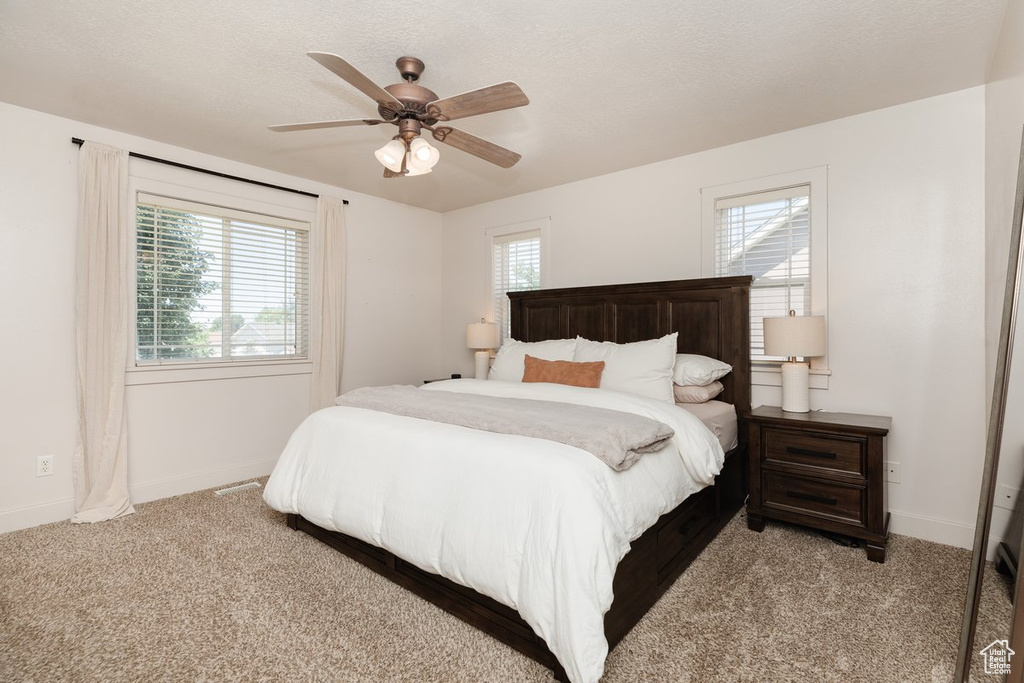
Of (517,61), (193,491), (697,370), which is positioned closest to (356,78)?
(517,61)

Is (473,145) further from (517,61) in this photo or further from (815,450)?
(815,450)

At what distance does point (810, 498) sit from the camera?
2682mm

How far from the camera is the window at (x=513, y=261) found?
4.57m

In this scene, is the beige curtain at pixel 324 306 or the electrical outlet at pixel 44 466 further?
the beige curtain at pixel 324 306

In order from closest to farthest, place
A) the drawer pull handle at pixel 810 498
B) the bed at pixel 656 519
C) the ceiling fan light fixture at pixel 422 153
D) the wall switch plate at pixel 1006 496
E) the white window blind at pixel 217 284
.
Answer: the wall switch plate at pixel 1006 496
the bed at pixel 656 519
the ceiling fan light fixture at pixel 422 153
the drawer pull handle at pixel 810 498
the white window blind at pixel 217 284

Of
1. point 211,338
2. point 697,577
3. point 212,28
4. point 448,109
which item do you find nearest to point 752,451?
point 697,577

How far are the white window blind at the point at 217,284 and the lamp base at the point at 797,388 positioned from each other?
3793 millimetres

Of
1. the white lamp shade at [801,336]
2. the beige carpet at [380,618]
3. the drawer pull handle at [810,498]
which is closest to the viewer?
the beige carpet at [380,618]

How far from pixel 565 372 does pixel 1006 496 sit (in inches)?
83.0

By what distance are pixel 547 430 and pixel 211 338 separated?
3.04m

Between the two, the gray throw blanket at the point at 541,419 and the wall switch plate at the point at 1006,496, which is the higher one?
the gray throw blanket at the point at 541,419

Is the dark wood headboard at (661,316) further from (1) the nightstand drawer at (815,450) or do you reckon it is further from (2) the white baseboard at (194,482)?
(2) the white baseboard at (194,482)

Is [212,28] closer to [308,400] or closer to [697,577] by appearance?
[308,400]

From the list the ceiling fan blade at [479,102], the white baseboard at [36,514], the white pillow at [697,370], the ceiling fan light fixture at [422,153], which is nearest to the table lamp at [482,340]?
the white pillow at [697,370]
